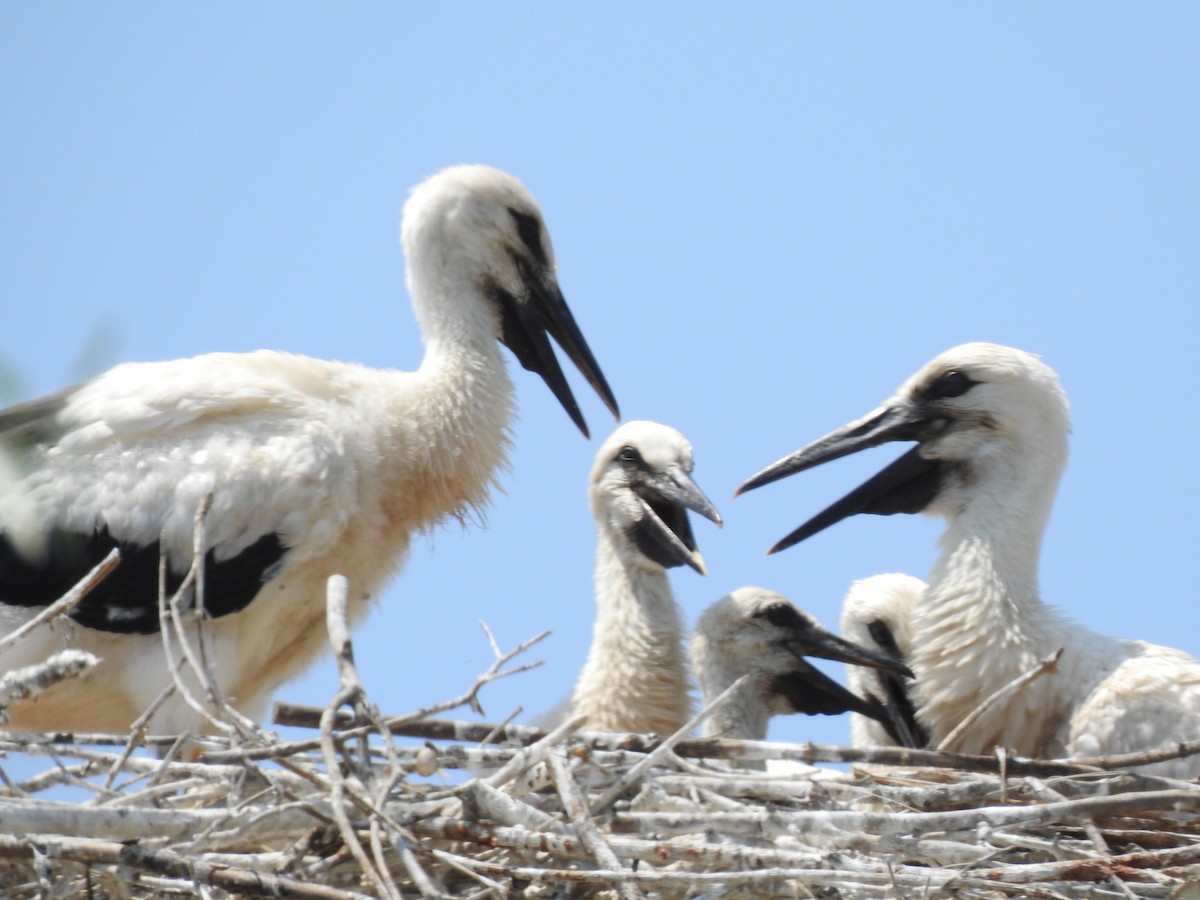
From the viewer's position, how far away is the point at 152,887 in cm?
378

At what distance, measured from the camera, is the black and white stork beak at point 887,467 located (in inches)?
233

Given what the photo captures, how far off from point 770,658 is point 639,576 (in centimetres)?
47

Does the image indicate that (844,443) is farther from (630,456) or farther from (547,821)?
(547,821)

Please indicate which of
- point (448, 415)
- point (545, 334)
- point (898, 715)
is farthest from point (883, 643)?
point (448, 415)

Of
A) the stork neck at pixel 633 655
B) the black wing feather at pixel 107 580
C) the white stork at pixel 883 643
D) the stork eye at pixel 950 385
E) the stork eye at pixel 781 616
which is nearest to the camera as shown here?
the black wing feather at pixel 107 580

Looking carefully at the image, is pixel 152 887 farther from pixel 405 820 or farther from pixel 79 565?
pixel 79 565

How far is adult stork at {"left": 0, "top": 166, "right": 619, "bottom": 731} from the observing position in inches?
211

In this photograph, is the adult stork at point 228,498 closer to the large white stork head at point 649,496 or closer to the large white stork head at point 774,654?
the large white stork head at point 649,496

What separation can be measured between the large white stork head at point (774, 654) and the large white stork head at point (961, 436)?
374 millimetres

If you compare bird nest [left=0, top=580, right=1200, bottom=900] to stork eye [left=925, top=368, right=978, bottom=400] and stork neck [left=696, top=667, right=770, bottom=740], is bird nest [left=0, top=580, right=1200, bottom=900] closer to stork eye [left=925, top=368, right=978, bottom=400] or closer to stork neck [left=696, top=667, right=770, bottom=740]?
stork neck [left=696, top=667, right=770, bottom=740]

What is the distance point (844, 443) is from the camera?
6016 millimetres

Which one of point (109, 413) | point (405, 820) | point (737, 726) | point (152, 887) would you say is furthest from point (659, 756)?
point (109, 413)

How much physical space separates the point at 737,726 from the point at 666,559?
0.57 metres

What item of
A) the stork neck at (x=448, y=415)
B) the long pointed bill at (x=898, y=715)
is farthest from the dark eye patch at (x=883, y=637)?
the stork neck at (x=448, y=415)
